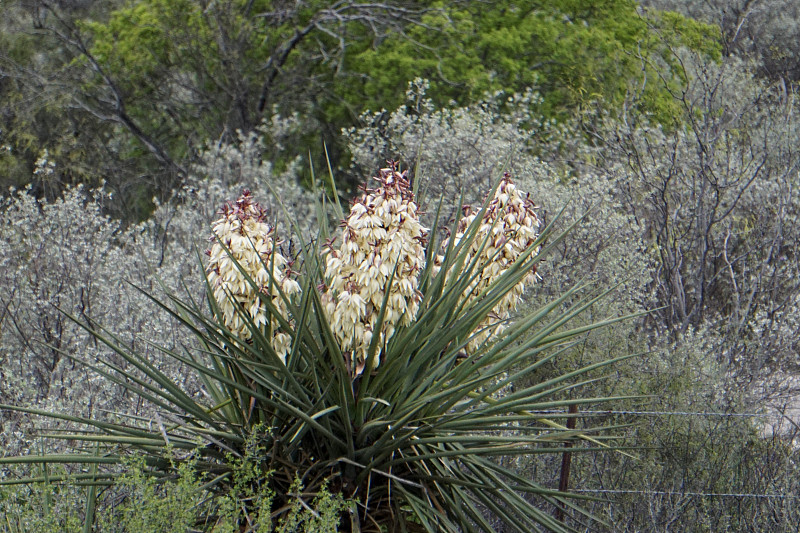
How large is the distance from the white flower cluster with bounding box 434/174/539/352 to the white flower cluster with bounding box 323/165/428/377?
43 cm

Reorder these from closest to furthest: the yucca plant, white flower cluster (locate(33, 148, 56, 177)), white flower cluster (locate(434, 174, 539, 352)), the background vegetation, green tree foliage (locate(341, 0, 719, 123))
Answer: the yucca plant, white flower cluster (locate(434, 174, 539, 352)), the background vegetation, white flower cluster (locate(33, 148, 56, 177)), green tree foliage (locate(341, 0, 719, 123))

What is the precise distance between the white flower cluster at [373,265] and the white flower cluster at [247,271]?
238 mm

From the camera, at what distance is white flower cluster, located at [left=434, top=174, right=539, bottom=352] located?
3.67m

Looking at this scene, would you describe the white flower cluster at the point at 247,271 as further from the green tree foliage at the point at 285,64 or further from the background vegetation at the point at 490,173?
the green tree foliage at the point at 285,64

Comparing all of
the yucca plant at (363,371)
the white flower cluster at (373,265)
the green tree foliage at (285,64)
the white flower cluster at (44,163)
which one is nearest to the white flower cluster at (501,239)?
the yucca plant at (363,371)

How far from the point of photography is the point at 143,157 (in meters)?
18.3

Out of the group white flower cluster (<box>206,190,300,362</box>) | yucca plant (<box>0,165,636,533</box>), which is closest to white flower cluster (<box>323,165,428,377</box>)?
yucca plant (<box>0,165,636,533</box>)

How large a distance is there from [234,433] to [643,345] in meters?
4.39

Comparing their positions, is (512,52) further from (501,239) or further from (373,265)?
(373,265)

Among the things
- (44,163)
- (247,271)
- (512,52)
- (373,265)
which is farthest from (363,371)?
(512,52)

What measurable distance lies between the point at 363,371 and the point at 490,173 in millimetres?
7409

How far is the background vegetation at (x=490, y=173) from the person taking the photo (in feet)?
17.9

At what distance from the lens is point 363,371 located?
132 inches

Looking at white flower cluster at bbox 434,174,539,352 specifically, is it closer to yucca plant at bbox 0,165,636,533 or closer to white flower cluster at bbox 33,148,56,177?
yucca plant at bbox 0,165,636,533
